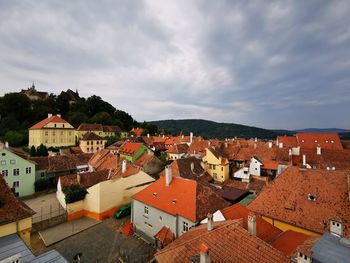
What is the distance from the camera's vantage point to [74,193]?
21.5 metres

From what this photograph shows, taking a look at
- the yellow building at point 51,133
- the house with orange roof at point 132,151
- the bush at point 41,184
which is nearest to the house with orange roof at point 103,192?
the bush at point 41,184

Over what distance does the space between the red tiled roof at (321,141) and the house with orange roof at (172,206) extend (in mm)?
42474

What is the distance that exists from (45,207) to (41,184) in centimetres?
698

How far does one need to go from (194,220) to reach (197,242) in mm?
5401

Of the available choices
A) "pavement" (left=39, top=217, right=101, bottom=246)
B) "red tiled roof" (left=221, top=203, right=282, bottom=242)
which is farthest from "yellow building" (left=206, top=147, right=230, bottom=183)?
"pavement" (left=39, top=217, right=101, bottom=246)

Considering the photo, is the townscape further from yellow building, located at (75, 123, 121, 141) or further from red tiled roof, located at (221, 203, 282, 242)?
yellow building, located at (75, 123, 121, 141)

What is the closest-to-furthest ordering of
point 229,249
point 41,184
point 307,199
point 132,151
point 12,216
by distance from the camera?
point 229,249 → point 12,216 → point 307,199 → point 41,184 → point 132,151

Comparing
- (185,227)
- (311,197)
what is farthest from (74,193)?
(311,197)

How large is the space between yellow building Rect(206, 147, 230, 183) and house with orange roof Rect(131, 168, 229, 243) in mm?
15883

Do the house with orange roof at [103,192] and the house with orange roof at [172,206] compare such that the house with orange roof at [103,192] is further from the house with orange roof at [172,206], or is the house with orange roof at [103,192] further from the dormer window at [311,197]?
the dormer window at [311,197]

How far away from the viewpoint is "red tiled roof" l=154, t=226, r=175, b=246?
14637 mm

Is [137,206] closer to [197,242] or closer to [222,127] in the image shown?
[197,242]

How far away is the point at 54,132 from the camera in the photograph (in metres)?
51.7

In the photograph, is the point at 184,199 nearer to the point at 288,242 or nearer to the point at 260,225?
the point at 260,225
